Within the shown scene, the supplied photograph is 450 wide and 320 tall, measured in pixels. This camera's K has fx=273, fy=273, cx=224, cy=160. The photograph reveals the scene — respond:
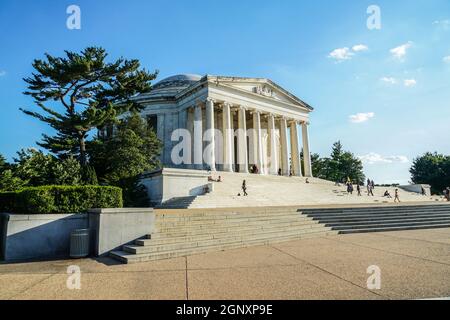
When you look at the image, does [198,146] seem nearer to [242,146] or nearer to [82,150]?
[242,146]

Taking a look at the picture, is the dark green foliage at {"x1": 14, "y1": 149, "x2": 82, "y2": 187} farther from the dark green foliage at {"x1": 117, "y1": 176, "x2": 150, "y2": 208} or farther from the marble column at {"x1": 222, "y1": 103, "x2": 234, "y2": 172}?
the marble column at {"x1": 222, "y1": 103, "x2": 234, "y2": 172}

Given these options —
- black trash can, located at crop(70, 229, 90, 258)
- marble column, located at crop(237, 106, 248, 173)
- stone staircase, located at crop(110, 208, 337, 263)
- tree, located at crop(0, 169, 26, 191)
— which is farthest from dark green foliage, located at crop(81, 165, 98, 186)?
marble column, located at crop(237, 106, 248, 173)

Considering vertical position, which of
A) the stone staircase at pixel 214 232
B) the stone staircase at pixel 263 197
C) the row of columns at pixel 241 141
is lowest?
the stone staircase at pixel 214 232

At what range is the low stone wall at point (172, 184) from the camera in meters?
23.8

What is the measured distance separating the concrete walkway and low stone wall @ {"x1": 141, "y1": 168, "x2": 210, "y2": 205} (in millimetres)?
14887

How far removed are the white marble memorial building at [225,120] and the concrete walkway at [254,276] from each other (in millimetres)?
28508

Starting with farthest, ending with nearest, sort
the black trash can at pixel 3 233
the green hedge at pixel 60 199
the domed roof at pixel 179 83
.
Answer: the domed roof at pixel 179 83, the green hedge at pixel 60 199, the black trash can at pixel 3 233

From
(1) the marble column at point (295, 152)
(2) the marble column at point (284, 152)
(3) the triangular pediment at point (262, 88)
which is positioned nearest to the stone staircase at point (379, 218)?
(2) the marble column at point (284, 152)

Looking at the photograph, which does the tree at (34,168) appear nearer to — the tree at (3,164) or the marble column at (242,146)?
the tree at (3,164)

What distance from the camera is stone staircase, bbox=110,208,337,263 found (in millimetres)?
9203

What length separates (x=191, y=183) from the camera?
25641 mm

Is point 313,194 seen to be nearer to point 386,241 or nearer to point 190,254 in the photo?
point 386,241
